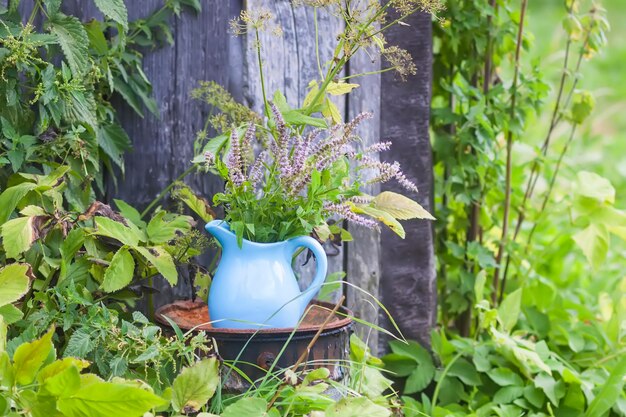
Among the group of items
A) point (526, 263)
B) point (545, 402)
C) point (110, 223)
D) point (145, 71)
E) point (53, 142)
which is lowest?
point (545, 402)

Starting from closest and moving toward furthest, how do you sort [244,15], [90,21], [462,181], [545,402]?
[244,15] → [90,21] → [545,402] → [462,181]

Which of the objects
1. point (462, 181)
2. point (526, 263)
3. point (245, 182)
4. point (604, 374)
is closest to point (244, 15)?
point (245, 182)

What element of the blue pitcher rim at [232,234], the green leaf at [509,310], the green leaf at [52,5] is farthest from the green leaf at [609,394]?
the green leaf at [52,5]

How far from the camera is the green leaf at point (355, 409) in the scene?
1.69 metres

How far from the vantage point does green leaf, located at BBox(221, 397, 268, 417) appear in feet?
5.43

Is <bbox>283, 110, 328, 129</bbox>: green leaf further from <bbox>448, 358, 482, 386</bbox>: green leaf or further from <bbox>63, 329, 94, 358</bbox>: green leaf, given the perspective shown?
<bbox>448, 358, 482, 386</bbox>: green leaf

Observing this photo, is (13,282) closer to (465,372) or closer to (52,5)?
(52,5)

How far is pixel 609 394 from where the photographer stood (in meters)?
2.34

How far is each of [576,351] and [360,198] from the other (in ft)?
3.90

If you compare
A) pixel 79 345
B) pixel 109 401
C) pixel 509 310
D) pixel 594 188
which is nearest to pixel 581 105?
pixel 594 188

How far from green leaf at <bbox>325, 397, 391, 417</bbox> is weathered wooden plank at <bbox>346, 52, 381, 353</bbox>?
2.60ft

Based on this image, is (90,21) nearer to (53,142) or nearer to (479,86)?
(53,142)

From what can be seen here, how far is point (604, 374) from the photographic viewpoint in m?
2.67

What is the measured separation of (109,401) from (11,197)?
2.14 feet
